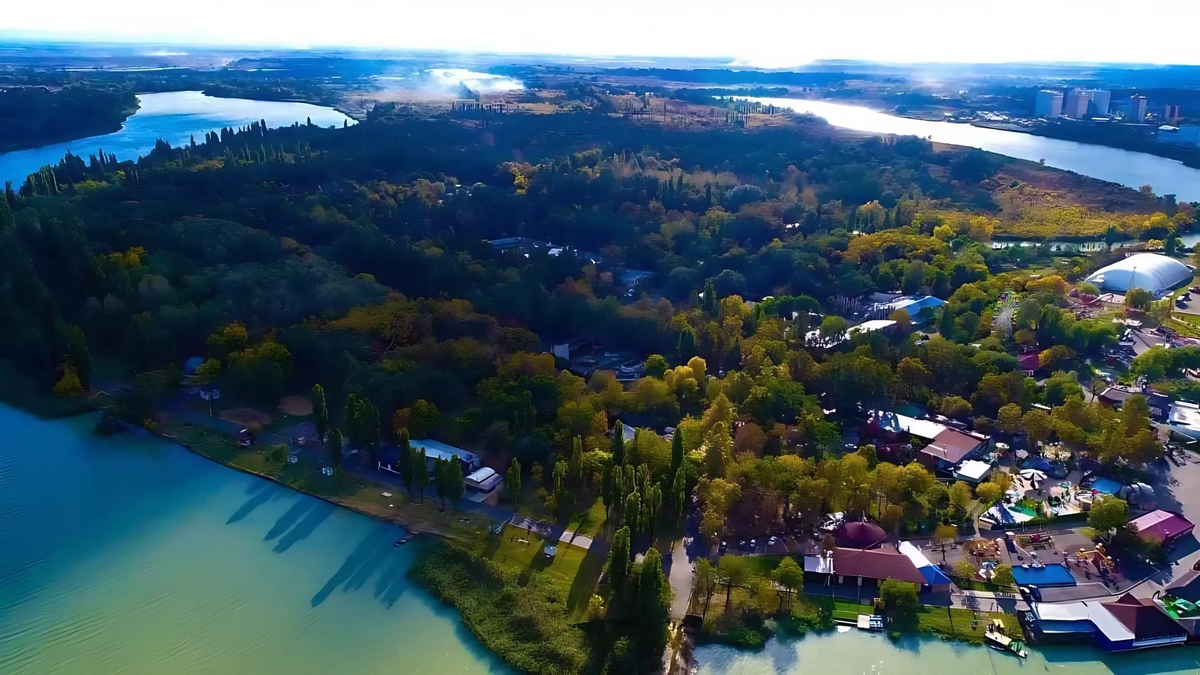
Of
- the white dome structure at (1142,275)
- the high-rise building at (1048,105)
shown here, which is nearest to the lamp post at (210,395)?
the white dome structure at (1142,275)

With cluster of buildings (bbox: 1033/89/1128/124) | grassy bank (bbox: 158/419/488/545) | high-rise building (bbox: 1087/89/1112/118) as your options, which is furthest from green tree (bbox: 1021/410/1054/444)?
high-rise building (bbox: 1087/89/1112/118)

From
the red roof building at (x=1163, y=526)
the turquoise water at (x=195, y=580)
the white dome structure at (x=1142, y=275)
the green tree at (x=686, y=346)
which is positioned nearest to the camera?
the turquoise water at (x=195, y=580)

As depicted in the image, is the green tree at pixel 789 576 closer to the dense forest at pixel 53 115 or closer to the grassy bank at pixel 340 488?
the grassy bank at pixel 340 488

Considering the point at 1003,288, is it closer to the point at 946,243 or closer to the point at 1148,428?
the point at 946,243

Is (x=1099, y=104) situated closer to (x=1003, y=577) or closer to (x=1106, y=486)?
(x=1106, y=486)

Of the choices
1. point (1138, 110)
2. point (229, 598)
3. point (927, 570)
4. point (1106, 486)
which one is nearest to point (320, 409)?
point (229, 598)
